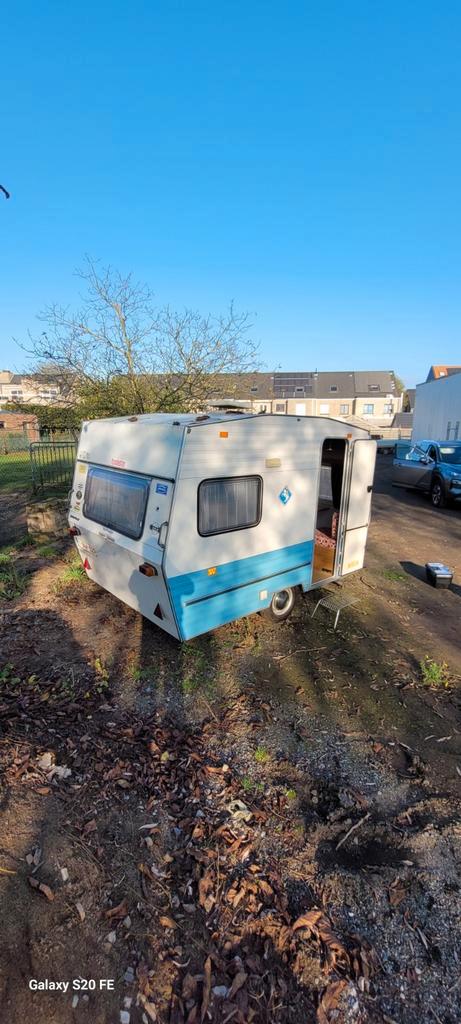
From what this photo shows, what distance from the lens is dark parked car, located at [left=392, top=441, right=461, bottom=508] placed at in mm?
14180

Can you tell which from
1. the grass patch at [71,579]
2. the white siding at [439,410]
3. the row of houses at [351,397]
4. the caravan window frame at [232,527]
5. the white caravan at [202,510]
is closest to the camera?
the white caravan at [202,510]

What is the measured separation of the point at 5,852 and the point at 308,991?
72.7 inches

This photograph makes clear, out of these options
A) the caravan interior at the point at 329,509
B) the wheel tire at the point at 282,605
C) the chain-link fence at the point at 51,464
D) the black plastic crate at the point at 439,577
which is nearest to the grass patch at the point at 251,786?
the wheel tire at the point at 282,605

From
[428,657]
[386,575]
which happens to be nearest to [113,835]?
[428,657]

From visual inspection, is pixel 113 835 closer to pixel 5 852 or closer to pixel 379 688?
pixel 5 852

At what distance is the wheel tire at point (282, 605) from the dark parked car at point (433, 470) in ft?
33.5

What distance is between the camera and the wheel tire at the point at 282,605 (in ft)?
19.4

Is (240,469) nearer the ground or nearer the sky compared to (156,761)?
nearer the sky

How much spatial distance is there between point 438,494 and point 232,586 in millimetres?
12077

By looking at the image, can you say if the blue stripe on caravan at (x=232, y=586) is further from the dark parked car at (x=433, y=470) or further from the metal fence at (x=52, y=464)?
the dark parked car at (x=433, y=470)

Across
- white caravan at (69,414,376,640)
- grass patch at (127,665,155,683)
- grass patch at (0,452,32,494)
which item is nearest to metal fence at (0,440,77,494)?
grass patch at (0,452,32,494)

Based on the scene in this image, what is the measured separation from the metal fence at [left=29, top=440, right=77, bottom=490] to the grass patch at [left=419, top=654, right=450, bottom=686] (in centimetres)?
1131

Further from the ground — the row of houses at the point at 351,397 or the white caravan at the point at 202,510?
the row of houses at the point at 351,397

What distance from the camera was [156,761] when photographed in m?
3.53
